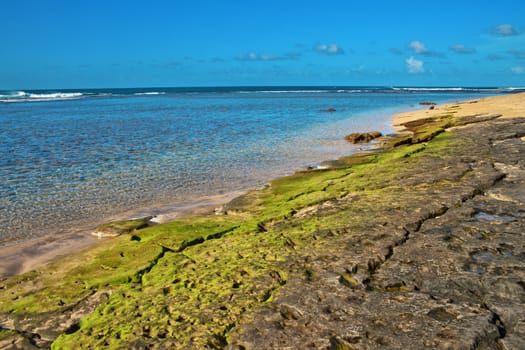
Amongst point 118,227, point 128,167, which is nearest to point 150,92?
point 128,167

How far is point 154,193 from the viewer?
31.5 ft

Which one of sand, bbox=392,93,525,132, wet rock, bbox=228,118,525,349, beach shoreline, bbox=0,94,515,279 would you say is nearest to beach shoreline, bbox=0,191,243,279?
beach shoreline, bbox=0,94,515,279

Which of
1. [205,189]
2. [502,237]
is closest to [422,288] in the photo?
[502,237]

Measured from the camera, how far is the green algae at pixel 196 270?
3562mm

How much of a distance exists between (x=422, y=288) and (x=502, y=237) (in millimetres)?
1657

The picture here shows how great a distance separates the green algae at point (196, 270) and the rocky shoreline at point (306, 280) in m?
0.02

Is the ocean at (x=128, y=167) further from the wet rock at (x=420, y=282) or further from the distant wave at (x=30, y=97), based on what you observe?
the distant wave at (x=30, y=97)

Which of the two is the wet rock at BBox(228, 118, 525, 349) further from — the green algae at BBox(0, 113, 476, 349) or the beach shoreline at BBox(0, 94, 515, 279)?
the beach shoreline at BBox(0, 94, 515, 279)

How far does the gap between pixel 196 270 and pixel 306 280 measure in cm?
124

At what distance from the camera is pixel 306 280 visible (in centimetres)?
416

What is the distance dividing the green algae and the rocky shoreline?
0.02 meters

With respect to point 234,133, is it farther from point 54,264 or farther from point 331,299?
point 331,299

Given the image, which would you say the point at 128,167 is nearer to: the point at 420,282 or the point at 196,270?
the point at 196,270

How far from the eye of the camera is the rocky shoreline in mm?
3324
